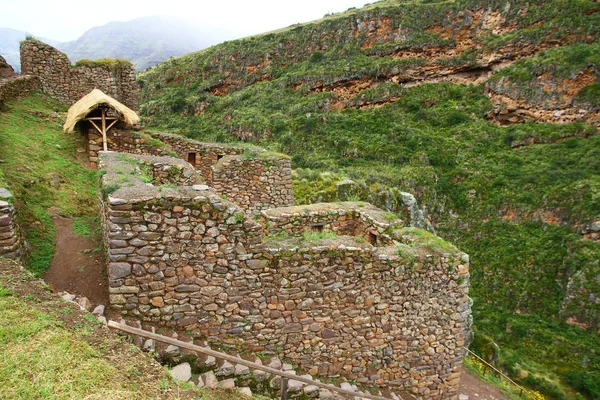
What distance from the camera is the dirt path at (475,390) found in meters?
9.27

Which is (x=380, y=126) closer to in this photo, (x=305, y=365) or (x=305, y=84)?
(x=305, y=84)

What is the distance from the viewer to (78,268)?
6.76m

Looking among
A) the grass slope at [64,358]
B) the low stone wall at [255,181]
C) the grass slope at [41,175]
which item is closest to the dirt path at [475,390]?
the low stone wall at [255,181]

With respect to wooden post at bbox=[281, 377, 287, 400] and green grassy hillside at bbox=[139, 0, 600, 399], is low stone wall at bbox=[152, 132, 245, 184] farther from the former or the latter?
wooden post at bbox=[281, 377, 287, 400]

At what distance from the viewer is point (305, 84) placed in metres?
46.8

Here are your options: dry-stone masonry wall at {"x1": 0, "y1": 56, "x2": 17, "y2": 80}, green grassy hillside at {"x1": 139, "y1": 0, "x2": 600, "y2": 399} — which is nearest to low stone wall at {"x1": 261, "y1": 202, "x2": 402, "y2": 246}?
green grassy hillside at {"x1": 139, "y1": 0, "x2": 600, "y2": 399}

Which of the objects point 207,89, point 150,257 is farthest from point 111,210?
point 207,89

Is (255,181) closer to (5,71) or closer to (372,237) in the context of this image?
(372,237)

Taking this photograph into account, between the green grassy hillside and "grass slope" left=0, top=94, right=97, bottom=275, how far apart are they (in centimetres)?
758

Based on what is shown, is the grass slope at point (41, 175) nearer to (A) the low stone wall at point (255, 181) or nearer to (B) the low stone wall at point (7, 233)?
(B) the low stone wall at point (7, 233)

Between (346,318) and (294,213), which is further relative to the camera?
(294,213)

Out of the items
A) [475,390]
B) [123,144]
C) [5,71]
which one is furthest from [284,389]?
[5,71]

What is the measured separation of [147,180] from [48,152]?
21.1 ft

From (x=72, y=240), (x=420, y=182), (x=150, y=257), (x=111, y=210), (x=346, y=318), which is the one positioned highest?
(x=111, y=210)
